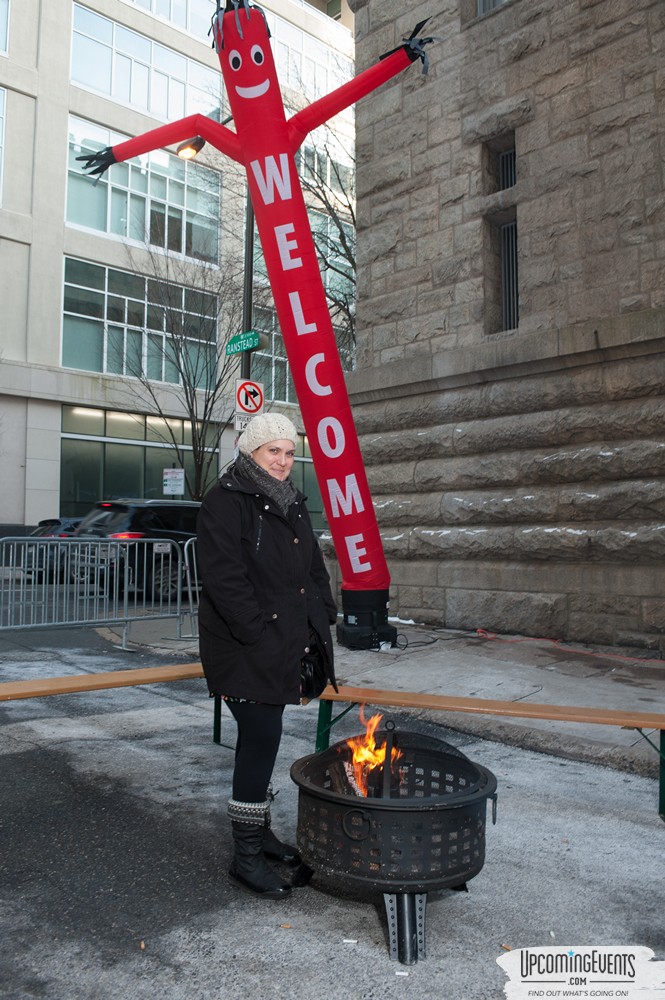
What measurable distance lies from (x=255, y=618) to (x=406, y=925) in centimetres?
126

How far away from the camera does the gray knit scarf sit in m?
3.58

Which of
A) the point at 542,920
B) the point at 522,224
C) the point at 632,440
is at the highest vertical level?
the point at 522,224

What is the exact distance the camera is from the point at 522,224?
944 cm

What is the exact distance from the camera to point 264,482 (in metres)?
3.60

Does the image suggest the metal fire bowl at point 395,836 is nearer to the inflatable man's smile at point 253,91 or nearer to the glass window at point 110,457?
the inflatable man's smile at point 253,91

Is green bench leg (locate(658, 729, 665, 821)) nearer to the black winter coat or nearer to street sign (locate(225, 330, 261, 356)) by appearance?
the black winter coat

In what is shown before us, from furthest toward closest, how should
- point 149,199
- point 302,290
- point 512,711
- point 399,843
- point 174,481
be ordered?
point 149,199
point 174,481
point 302,290
point 512,711
point 399,843

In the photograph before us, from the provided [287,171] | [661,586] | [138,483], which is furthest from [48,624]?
[138,483]

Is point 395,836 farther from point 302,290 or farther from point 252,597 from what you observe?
point 302,290

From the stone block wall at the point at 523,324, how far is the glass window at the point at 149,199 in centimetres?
1873

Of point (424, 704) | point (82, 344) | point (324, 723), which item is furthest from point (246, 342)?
point (82, 344)

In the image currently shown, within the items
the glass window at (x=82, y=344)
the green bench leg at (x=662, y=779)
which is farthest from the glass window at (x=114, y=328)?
the green bench leg at (x=662, y=779)

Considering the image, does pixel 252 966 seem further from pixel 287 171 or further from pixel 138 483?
pixel 138 483

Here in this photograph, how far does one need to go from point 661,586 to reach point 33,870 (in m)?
6.45
